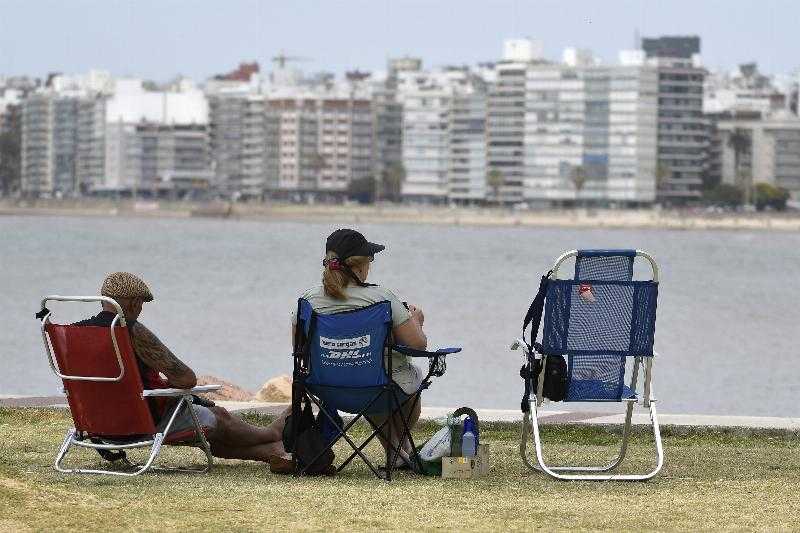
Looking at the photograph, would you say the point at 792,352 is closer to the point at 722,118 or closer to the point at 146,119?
the point at 722,118

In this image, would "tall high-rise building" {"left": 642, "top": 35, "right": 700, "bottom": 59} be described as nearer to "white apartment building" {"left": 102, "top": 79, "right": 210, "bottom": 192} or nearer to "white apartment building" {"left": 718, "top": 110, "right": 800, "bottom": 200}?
"white apartment building" {"left": 718, "top": 110, "right": 800, "bottom": 200}

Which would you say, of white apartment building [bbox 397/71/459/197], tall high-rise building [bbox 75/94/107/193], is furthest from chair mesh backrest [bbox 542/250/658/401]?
tall high-rise building [bbox 75/94/107/193]

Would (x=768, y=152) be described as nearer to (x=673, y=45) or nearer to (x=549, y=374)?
(x=673, y=45)

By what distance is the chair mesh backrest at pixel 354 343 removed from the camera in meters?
6.72

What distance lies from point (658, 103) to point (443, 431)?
152505 mm

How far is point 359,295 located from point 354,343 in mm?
193

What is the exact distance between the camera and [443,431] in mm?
6914

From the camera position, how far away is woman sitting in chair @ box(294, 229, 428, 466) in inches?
266

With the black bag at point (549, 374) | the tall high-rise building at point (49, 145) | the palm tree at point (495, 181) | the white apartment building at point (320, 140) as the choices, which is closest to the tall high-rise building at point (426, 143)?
the white apartment building at point (320, 140)

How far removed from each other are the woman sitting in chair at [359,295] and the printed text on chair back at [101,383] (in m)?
0.65

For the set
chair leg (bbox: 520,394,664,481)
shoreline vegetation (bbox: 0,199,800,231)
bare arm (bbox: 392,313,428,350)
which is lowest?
shoreline vegetation (bbox: 0,199,800,231)

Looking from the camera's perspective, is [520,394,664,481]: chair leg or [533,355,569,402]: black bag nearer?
[520,394,664,481]: chair leg

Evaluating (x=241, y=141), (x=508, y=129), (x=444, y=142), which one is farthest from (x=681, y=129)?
(x=241, y=141)

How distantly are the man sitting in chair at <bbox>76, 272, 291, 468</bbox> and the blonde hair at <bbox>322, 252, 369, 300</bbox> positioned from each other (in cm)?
53
